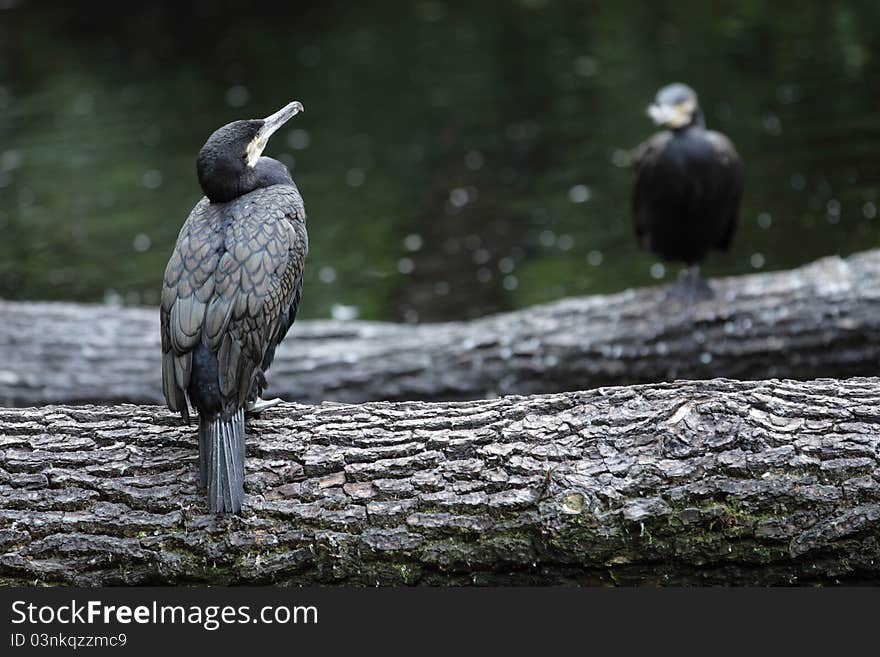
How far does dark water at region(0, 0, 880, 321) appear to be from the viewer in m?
8.79

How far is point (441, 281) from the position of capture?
28.3 ft

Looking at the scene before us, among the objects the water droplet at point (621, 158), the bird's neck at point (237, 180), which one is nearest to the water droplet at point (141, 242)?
the water droplet at point (621, 158)

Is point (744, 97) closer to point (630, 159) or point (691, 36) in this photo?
point (630, 159)

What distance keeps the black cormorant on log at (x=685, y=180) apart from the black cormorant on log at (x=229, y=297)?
9.68 ft

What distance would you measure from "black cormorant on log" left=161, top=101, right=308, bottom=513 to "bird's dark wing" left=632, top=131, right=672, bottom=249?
306 cm

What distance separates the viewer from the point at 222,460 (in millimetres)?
3381

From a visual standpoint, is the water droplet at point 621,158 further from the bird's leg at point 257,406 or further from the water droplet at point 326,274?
the bird's leg at point 257,406

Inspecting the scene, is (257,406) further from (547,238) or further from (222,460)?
(547,238)

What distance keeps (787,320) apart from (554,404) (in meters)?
2.47

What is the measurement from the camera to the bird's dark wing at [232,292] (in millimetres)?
3527

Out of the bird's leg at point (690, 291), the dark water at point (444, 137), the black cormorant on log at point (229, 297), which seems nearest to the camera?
the black cormorant on log at point (229, 297)

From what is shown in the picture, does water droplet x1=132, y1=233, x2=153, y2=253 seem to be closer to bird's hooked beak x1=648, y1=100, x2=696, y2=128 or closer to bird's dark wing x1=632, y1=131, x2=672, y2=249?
bird's dark wing x1=632, y1=131, x2=672, y2=249

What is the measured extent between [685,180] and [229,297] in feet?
11.3

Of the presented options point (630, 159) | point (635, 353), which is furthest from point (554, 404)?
point (630, 159)
